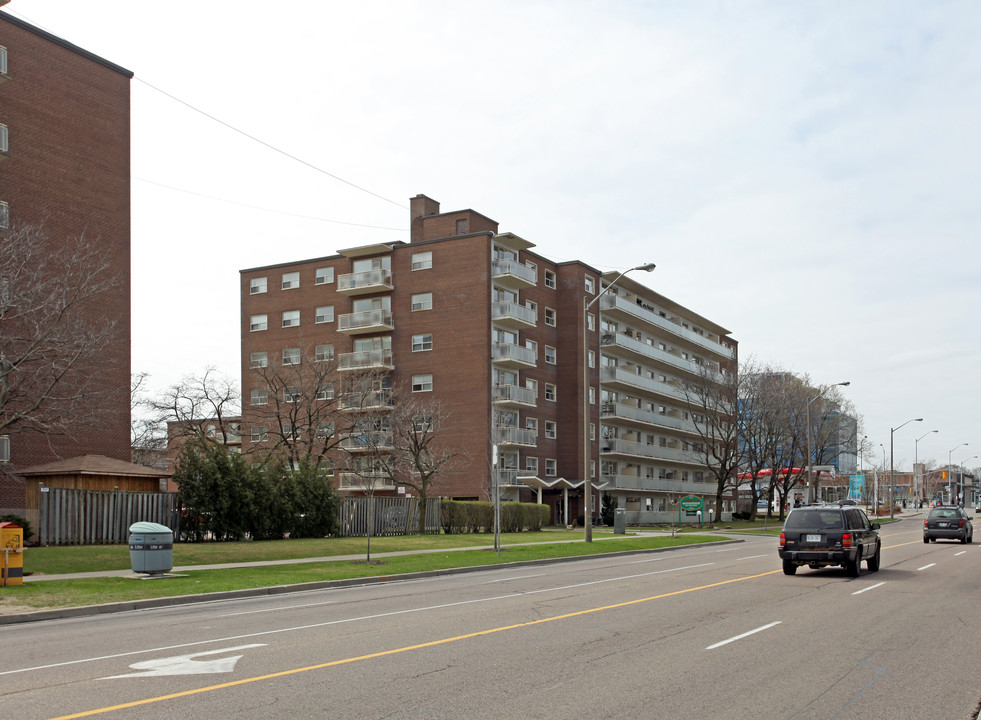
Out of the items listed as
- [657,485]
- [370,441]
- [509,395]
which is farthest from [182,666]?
[657,485]

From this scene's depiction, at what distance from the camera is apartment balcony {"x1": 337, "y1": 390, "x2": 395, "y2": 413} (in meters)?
56.2

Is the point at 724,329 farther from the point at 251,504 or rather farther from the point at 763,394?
the point at 251,504

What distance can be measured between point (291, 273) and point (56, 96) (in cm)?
3219

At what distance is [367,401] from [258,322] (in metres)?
15.1

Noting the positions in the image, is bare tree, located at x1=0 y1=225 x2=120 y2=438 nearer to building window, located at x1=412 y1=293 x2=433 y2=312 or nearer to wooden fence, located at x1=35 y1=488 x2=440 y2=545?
wooden fence, located at x1=35 y1=488 x2=440 y2=545

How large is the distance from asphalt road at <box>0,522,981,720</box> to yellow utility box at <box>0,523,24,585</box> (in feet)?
15.7

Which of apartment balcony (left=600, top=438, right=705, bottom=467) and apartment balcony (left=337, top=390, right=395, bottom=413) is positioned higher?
apartment balcony (left=337, top=390, right=395, bottom=413)

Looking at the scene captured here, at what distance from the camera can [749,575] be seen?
2228 cm

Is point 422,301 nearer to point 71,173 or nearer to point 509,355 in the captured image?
point 509,355

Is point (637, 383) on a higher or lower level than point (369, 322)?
lower

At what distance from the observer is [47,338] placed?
2669cm

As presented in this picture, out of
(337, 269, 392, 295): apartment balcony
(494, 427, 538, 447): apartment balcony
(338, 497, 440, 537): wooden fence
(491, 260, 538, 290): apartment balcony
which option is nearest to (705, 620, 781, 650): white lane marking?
(338, 497, 440, 537): wooden fence

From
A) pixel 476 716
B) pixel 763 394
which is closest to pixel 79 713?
pixel 476 716

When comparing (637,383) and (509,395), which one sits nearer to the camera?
(509,395)
